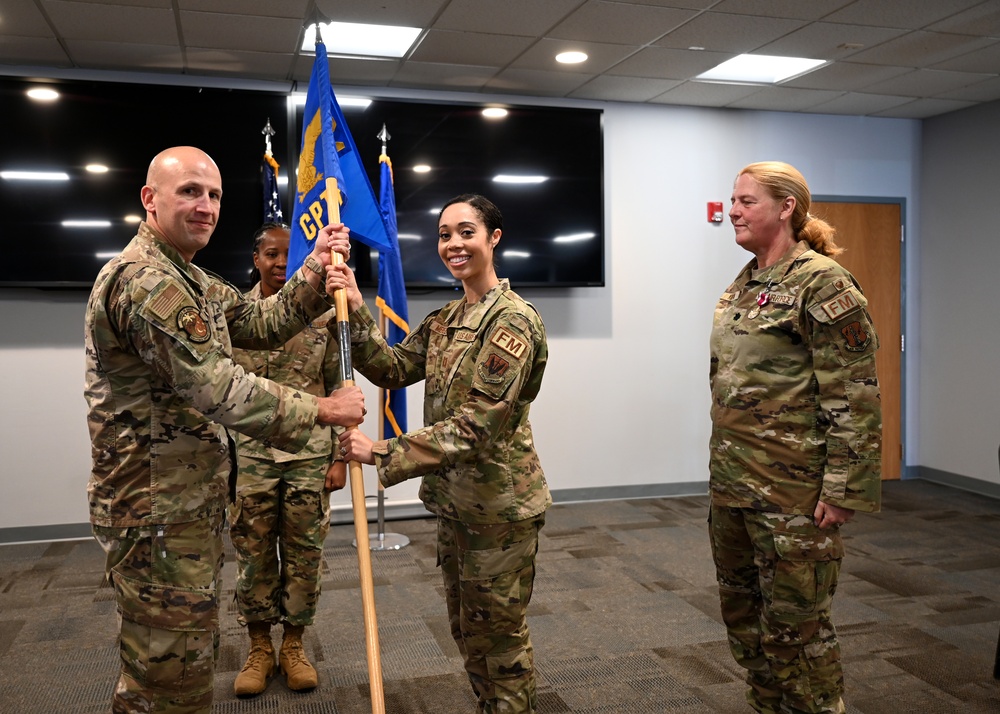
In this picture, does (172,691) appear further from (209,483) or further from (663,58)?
(663,58)

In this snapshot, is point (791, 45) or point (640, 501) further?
point (640, 501)

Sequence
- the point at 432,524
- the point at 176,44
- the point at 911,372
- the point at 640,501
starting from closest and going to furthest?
the point at 176,44
the point at 432,524
the point at 640,501
the point at 911,372

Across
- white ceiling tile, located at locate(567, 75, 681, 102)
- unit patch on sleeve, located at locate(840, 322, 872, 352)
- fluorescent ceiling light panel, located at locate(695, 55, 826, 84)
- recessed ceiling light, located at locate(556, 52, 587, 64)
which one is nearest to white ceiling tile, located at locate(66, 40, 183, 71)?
recessed ceiling light, located at locate(556, 52, 587, 64)

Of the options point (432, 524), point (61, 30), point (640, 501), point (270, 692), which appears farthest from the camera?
point (640, 501)

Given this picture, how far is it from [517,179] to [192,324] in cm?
410

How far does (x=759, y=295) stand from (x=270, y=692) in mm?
2220

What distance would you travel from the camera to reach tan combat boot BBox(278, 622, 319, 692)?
3027 millimetres

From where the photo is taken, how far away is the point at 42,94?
16.1 ft

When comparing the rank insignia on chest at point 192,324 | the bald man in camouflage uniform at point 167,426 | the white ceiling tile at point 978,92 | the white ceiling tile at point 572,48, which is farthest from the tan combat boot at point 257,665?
the white ceiling tile at point 978,92

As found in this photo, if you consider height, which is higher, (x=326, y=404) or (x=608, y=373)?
(x=326, y=404)

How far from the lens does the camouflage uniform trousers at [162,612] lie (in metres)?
2.08

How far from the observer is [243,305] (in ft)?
8.59

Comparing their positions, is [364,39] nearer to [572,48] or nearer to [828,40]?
[572,48]

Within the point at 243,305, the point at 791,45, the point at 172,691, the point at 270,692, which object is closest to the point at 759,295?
the point at 243,305
